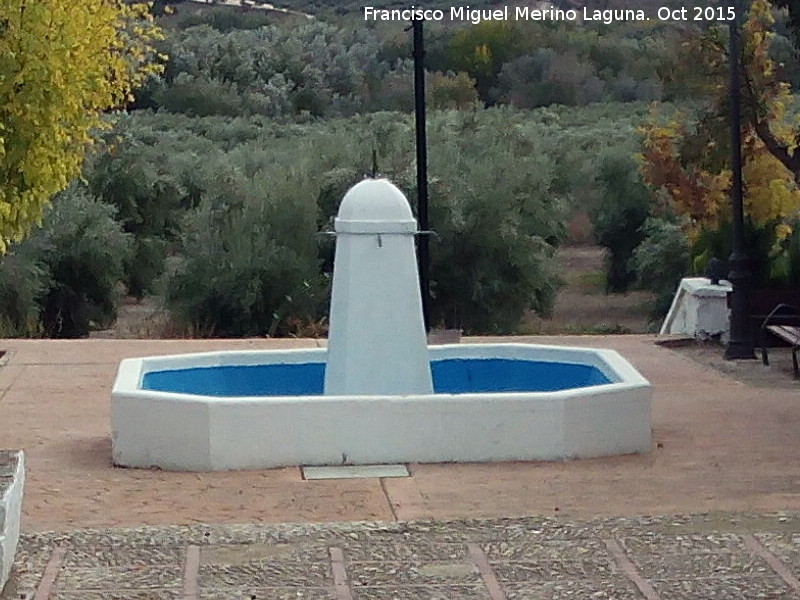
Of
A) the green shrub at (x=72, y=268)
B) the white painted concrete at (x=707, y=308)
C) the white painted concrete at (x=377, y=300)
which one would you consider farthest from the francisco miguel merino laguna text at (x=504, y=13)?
the white painted concrete at (x=377, y=300)

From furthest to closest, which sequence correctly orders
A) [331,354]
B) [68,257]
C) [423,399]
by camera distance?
[68,257], [331,354], [423,399]

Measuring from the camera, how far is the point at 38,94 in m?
12.0

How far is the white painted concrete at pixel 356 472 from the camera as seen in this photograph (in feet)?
29.5

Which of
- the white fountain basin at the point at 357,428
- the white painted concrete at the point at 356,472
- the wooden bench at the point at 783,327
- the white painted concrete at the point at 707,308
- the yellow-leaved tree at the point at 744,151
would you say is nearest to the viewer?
the white painted concrete at the point at 356,472

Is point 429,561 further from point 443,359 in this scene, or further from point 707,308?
point 707,308

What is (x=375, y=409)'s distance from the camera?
30.5 feet

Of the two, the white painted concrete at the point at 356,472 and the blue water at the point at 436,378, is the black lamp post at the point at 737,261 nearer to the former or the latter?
the blue water at the point at 436,378

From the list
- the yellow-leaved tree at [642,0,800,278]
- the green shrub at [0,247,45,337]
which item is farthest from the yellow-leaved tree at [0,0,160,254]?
the yellow-leaved tree at [642,0,800,278]

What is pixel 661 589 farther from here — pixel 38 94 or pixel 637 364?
pixel 637 364

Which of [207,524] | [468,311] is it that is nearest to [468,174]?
[468,311]

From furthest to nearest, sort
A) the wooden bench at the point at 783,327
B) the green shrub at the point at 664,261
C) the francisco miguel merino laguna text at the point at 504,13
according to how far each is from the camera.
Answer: the francisco miguel merino laguna text at the point at 504,13 < the green shrub at the point at 664,261 < the wooden bench at the point at 783,327

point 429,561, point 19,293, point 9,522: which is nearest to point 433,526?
point 429,561

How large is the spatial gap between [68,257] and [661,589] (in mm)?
16373

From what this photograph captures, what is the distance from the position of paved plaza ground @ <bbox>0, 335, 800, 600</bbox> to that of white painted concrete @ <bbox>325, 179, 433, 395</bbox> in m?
1.06
